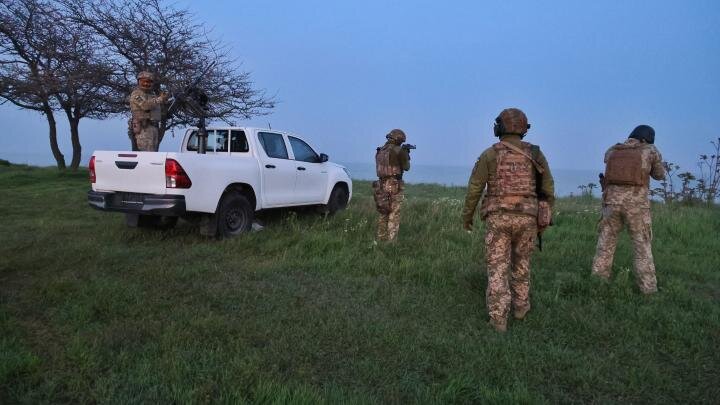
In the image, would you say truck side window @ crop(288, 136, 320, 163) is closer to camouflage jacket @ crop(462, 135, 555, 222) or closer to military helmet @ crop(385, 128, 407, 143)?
military helmet @ crop(385, 128, 407, 143)

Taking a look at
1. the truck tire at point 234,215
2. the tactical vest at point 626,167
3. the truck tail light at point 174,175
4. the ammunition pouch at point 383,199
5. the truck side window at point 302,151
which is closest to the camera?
the tactical vest at point 626,167

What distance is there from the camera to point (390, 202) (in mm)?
7527

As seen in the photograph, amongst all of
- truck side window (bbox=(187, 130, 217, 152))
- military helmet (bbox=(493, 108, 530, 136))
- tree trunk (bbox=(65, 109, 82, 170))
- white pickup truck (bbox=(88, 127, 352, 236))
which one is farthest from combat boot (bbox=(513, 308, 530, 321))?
tree trunk (bbox=(65, 109, 82, 170))

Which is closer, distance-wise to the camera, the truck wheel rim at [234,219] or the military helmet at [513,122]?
the military helmet at [513,122]

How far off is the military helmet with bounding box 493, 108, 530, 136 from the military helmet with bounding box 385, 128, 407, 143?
118 inches

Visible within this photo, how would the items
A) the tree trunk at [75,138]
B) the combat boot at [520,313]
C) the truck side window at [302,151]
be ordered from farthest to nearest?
1. the tree trunk at [75,138]
2. the truck side window at [302,151]
3. the combat boot at [520,313]

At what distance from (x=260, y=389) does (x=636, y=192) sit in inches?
174

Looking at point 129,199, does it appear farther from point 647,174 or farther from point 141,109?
point 647,174

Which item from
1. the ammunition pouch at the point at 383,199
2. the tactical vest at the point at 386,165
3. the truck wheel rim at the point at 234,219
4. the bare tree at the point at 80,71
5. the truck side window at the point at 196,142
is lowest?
the truck wheel rim at the point at 234,219

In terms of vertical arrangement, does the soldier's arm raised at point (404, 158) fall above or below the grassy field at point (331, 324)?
above

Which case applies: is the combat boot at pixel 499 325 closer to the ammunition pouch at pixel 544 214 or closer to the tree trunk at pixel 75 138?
the ammunition pouch at pixel 544 214

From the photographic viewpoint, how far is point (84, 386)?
321cm

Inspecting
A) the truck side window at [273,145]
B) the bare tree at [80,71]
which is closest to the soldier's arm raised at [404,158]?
the truck side window at [273,145]

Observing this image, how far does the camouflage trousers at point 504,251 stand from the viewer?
14.6 ft
